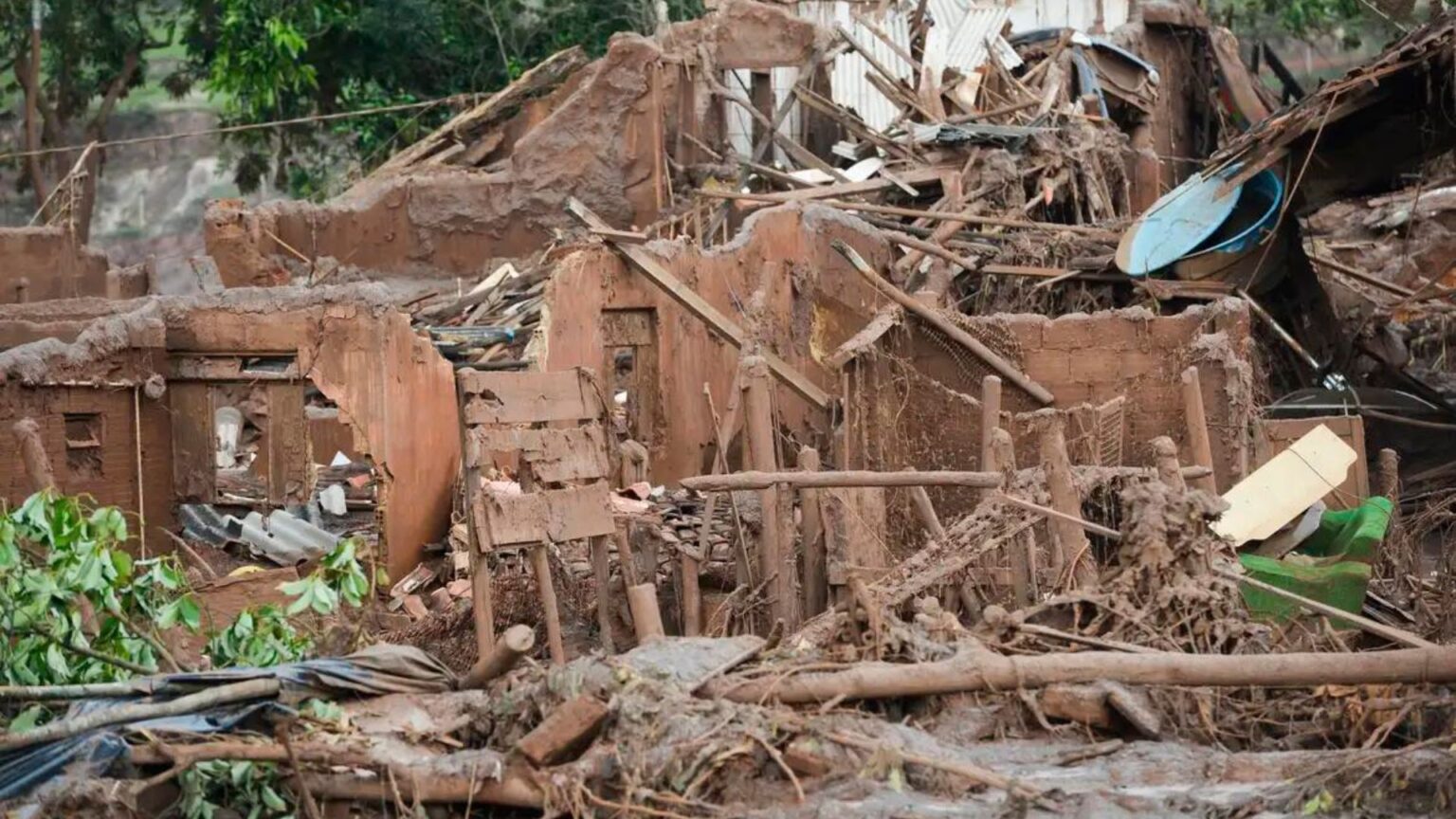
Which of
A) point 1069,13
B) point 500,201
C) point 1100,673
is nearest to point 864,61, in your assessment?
point 1069,13

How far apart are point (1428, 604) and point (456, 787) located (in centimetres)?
605

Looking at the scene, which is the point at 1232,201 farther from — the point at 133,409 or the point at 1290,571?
the point at 133,409

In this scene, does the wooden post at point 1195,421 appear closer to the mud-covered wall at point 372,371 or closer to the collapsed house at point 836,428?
the collapsed house at point 836,428

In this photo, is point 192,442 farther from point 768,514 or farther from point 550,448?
point 768,514

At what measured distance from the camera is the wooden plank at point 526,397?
12680mm

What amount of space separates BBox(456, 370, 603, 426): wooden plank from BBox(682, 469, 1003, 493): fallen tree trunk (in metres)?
1.34

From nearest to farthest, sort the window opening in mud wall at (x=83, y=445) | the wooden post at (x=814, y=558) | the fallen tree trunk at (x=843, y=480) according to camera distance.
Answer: the fallen tree trunk at (x=843, y=480) → the wooden post at (x=814, y=558) → the window opening in mud wall at (x=83, y=445)

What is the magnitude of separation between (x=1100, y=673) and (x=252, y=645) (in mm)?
4092

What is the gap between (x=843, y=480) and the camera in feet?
38.2

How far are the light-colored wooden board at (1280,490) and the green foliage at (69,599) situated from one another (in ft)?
20.6

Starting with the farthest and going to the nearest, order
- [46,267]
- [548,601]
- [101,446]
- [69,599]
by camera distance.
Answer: [46,267], [101,446], [548,601], [69,599]

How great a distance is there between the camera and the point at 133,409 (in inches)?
625

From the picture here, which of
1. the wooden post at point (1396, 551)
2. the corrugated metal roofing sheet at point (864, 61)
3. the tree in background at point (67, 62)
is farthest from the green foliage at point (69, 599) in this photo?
the tree in background at point (67, 62)

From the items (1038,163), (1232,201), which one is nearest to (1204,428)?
(1232,201)
